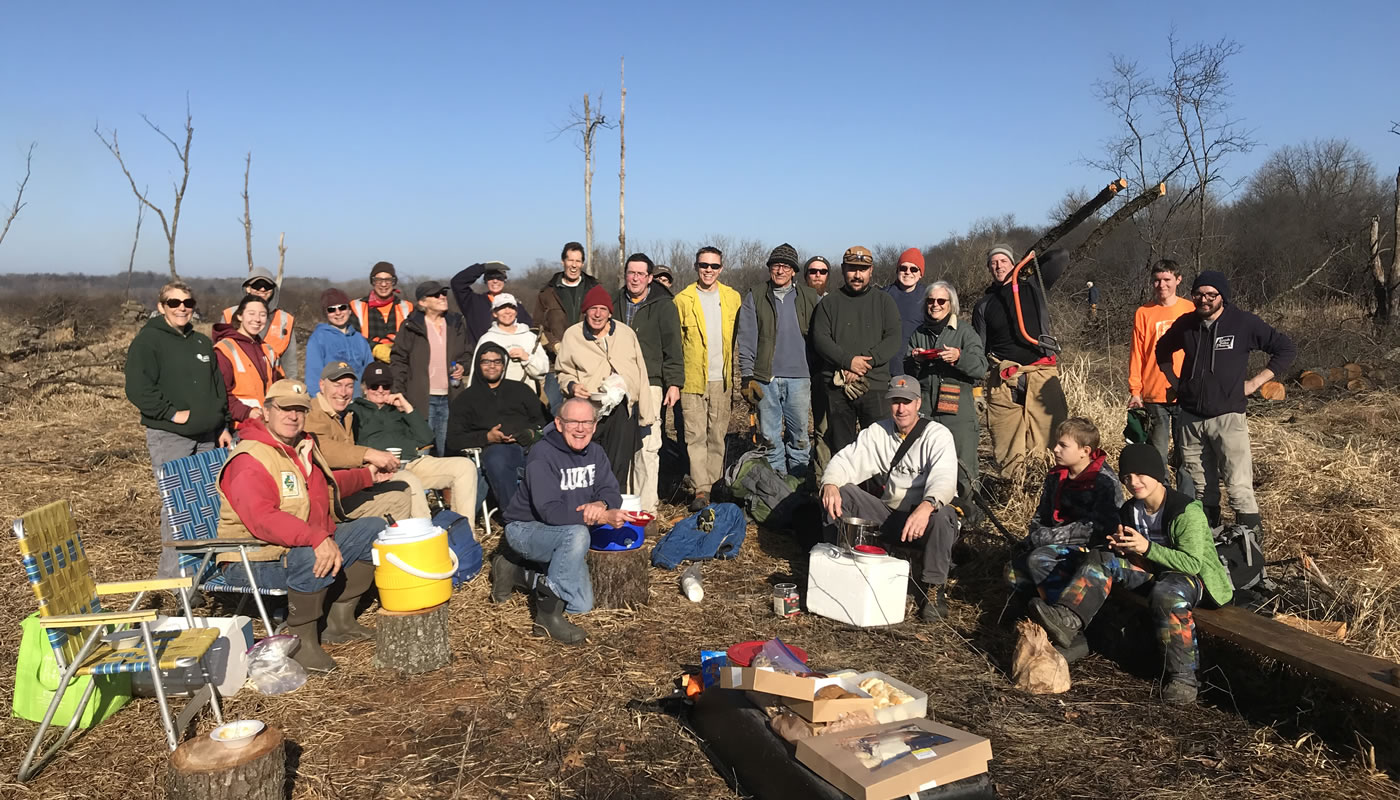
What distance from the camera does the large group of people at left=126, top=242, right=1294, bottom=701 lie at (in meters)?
4.55

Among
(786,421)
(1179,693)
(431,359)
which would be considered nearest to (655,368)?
(786,421)

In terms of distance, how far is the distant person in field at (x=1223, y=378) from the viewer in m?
5.76

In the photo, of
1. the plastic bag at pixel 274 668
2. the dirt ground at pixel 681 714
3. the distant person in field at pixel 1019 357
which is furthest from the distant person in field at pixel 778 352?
the plastic bag at pixel 274 668

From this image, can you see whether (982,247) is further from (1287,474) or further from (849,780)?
(849,780)

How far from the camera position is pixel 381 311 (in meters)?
7.76

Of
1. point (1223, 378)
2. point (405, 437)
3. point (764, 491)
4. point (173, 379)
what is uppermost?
point (173, 379)

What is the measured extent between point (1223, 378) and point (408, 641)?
5.39 m

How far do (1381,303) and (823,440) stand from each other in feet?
37.6

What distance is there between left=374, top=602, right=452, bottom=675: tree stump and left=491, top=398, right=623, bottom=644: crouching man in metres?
0.71

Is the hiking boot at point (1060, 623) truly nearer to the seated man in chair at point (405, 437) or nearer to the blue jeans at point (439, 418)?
the seated man in chair at point (405, 437)

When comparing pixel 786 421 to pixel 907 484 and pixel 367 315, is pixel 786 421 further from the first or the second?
pixel 367 315

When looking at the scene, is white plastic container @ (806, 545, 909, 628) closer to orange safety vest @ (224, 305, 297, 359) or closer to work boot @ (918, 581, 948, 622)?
work boot @ (918, 581, 948, 622)

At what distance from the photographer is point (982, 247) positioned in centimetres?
2634

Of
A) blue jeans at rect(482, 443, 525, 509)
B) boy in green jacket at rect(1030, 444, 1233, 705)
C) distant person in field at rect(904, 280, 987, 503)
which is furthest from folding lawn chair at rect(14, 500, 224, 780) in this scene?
distant person in field at rect(904, 280, 987, 503)
